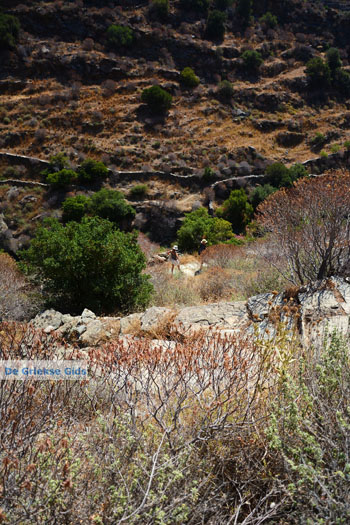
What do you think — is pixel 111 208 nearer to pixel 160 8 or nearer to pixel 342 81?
pixel 160 8

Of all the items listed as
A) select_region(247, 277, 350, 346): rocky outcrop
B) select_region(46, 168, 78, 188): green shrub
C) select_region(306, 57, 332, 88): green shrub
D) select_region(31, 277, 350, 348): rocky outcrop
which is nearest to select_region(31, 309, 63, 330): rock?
select_region(31, 277, 350, 348): rocky outcrop

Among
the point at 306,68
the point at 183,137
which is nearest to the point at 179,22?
the point at 306,68

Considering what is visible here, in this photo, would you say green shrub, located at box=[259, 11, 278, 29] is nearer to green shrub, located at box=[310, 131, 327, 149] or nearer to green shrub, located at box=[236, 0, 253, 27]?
green shrub, located at box=[236, 0, 253, 27]

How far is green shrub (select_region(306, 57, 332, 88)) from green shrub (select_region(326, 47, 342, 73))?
3.63 ft

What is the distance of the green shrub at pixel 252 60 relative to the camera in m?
33.9

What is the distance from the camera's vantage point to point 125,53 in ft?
110

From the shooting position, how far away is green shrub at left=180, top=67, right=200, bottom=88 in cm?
3188

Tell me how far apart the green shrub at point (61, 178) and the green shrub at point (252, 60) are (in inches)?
945

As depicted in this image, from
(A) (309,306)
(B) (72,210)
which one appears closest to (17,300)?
(A) (309,306)

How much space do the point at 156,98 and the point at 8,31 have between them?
48.1ft

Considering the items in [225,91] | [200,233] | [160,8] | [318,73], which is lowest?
[200,233]

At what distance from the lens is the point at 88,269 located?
21.1ft

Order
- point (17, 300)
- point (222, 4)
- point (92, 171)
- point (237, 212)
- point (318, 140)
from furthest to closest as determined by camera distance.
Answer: point (222, 4)
point (318, 140)
point (92, 171)
point (237, 212)
point (17, 300)

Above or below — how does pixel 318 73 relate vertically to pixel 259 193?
above
